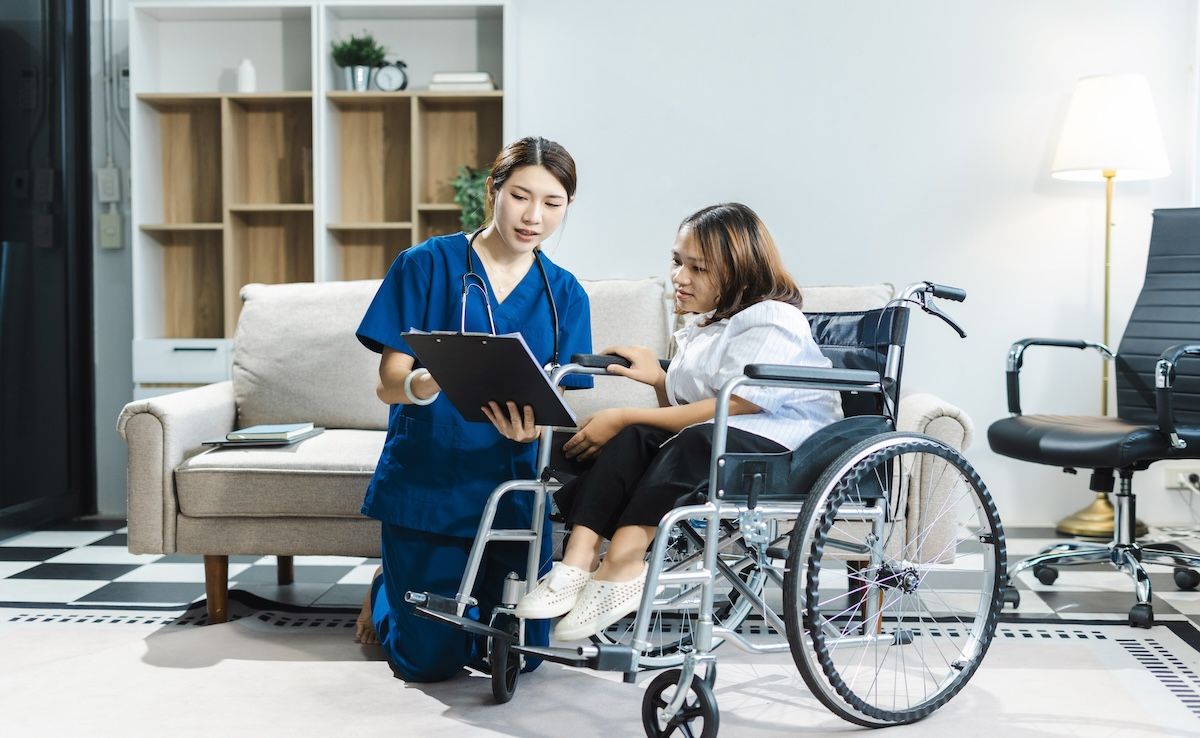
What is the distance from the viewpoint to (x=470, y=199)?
11.6ft

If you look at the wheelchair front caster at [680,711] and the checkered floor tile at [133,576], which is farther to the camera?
the checkered floor tile at [133,576]

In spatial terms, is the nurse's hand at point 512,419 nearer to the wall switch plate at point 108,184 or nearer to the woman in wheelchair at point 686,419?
the woman in wheelchair at point 686,419

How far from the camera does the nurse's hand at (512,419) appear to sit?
66.1 inches

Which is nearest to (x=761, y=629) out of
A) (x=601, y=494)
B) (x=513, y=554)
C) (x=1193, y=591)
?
(x=513, y=554)

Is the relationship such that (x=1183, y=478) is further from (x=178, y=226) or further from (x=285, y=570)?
(x=178, y=226)

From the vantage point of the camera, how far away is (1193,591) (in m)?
2.75

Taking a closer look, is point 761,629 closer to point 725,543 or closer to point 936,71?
point 725,543

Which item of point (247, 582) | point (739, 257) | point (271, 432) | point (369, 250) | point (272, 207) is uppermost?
point (272, 207)

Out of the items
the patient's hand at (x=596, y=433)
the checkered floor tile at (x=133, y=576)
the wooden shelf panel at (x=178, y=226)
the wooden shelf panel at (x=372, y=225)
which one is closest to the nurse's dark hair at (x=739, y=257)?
the patient's hand at (x=596, y=433)

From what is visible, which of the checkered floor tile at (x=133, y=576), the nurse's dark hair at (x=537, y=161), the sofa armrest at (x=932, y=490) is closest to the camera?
the nurse's dark hair at (x=537, y=161)

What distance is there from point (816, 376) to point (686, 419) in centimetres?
23

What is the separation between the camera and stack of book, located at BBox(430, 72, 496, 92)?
352 cm

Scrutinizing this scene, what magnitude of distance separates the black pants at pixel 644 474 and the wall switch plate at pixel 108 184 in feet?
8.66

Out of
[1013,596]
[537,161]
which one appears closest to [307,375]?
[537,161]
